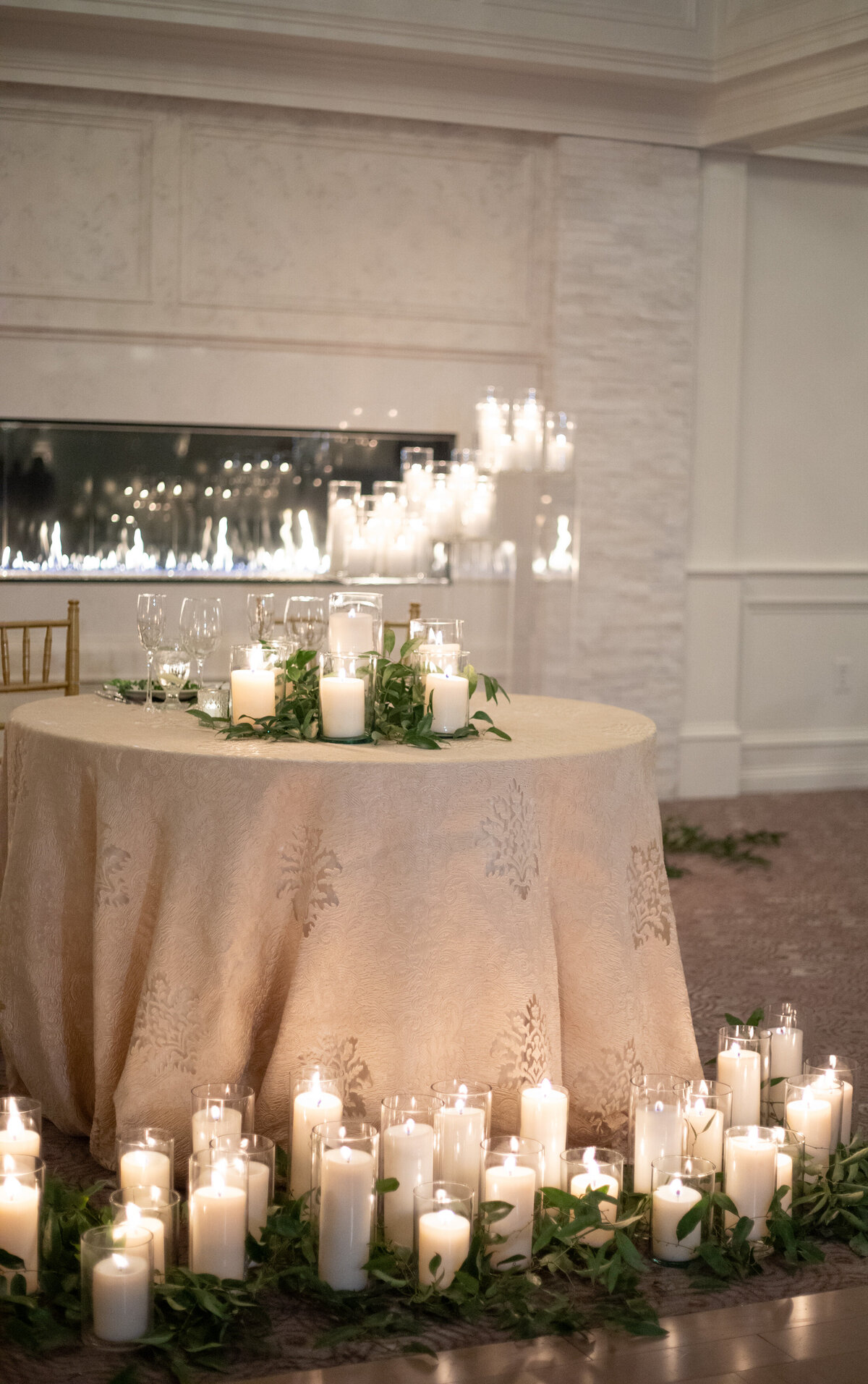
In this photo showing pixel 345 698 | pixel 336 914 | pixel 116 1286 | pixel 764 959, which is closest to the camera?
pixel 116 1286

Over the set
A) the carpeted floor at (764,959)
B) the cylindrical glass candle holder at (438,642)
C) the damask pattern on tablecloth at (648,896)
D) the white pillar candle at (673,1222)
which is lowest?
the carpeted floor at (764,959)

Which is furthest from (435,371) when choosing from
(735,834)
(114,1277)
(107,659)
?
(114,1277)

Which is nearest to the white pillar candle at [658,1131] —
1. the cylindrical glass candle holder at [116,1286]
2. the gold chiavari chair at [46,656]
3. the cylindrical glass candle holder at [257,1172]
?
the cylindrical glass candle holder at [257,1172]

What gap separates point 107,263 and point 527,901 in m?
4.53

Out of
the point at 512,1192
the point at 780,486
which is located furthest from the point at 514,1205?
the point at 780,486

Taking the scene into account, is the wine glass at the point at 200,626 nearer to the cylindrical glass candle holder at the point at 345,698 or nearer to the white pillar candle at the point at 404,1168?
the cylindrical glass candle holder at the point at 345,698

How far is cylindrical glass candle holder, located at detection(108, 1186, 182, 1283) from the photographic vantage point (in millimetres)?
2092

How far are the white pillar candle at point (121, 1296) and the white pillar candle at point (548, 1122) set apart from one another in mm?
759

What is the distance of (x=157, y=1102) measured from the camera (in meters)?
2.53

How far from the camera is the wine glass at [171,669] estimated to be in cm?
322

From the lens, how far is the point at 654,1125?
2504mm

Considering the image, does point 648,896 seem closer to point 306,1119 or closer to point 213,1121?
point 306,1119

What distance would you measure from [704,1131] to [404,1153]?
61 centimetres

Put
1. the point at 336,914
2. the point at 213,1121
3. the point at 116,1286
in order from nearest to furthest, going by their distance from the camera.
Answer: the point at 116,1286 → the point at 213,1121 → the point at 336,914
